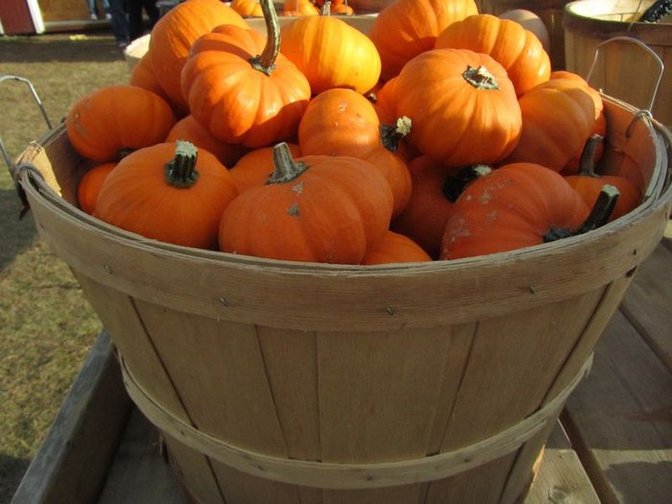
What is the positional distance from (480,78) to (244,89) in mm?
484

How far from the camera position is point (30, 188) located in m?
0.97

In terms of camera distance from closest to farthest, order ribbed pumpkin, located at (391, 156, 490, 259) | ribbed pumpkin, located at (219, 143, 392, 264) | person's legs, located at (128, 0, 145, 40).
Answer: ribbed pumpkin, located at (219, 143, 392, 264) < ribbed pumpkin, located at (391, 156, 490, 259) < person's legs, located at (128, 0, 145, 40)

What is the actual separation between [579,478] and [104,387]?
1239 millimetres

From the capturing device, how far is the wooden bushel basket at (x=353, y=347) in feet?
2.49

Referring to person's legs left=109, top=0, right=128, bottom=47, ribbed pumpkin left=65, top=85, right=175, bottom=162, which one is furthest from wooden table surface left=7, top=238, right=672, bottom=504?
person's legs left=109, top=0, right=128, bottom=47

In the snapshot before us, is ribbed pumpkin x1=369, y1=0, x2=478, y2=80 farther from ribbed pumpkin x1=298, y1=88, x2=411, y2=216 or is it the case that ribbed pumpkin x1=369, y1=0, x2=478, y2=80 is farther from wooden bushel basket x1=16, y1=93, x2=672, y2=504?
wooden bushel basket x1=16, y1=93, x2=672, y2=504

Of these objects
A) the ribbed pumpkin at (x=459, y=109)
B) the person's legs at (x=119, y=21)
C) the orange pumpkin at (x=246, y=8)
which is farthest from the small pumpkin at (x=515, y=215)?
the person's legs at (x=119, y=21)

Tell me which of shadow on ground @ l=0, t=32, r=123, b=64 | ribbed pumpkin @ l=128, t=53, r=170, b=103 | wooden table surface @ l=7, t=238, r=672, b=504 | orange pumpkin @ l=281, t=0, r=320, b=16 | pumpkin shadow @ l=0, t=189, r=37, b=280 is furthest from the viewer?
shadow on ground @ l=0, t=32, r=123, b=64

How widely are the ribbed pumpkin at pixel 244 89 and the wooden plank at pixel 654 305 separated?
114cm

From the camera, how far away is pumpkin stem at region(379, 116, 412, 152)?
3.85 feet

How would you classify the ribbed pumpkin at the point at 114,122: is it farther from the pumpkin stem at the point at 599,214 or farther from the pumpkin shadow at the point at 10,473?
the pumpkin shadow at the point at 10,473

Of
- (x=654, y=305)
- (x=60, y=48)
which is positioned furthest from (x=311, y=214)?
(x=60, y=48)

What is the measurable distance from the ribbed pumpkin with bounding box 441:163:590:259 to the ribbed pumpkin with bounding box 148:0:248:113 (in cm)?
77

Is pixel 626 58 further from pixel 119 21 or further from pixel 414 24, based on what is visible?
pixel 119 21
